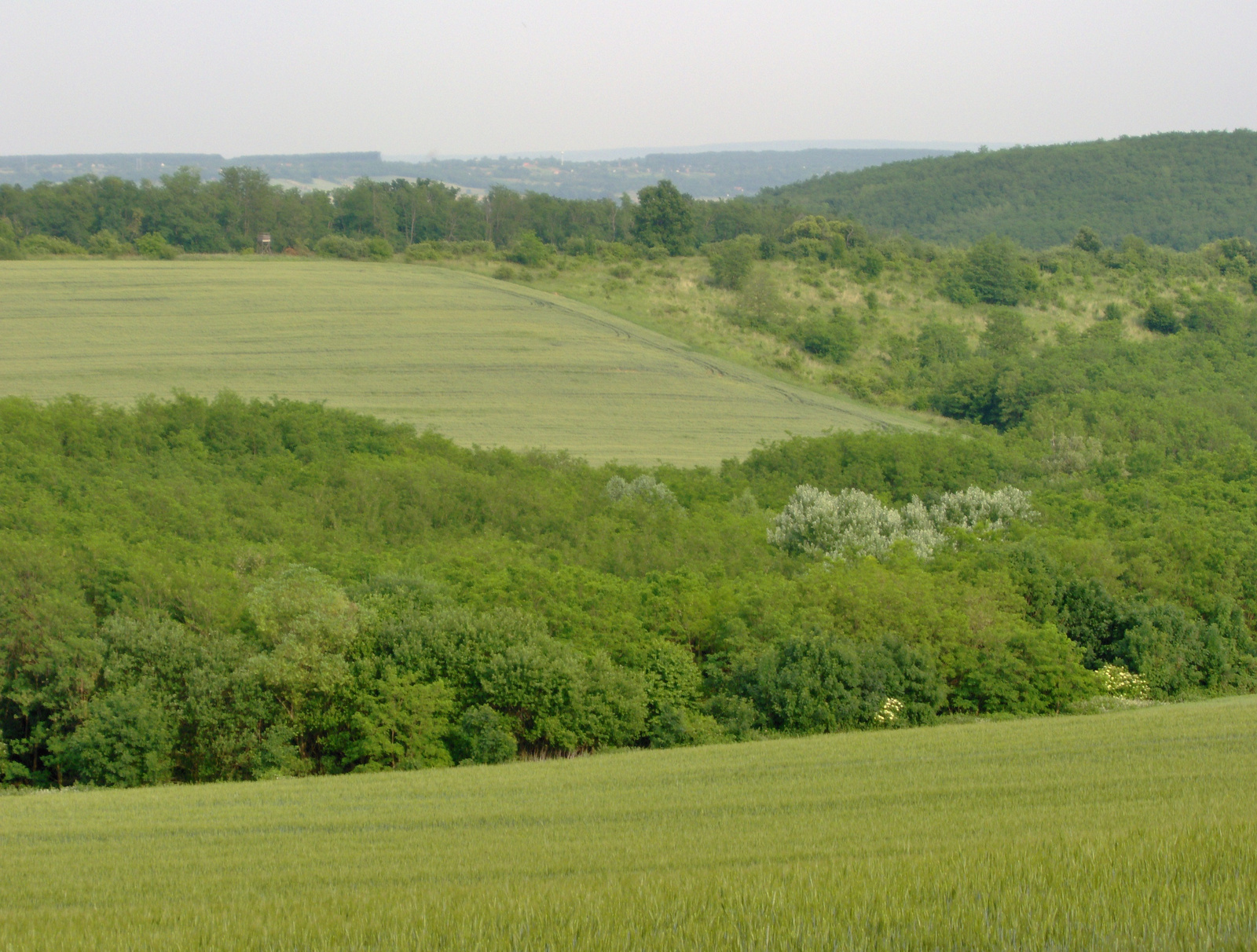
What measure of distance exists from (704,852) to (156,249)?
103 m

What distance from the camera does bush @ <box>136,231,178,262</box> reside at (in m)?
101

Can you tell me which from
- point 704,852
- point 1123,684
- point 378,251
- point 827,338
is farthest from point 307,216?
point 704,852

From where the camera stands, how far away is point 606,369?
85812 millimetres

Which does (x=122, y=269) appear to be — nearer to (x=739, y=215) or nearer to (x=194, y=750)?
(x=194, y=750)

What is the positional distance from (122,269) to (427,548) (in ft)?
192

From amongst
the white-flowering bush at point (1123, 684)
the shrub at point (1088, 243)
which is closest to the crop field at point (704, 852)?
the white-flowering bush at point (1123, 684)

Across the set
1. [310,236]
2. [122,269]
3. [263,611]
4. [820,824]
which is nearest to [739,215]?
[310,236]

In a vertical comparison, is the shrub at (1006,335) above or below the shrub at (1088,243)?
below

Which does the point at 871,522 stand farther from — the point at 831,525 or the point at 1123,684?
the point at 1123,684

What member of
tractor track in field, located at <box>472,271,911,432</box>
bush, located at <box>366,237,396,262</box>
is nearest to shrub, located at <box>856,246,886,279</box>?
tractor track in field, located at <box>472,271,911,432</box>

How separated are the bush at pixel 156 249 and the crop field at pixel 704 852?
86.0 metres

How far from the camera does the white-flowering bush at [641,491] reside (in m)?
59.1

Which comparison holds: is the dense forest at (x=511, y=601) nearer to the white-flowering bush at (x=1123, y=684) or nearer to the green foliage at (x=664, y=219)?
the white-flowering bush at (x=1123, y=684)

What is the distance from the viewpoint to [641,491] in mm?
59969
